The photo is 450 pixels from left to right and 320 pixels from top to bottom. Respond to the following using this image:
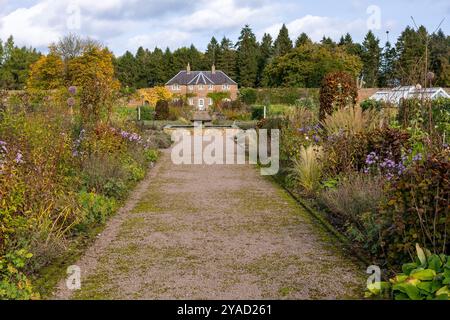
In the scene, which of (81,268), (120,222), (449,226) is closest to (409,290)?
(449,226)

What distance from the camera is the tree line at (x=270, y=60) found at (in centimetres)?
4756

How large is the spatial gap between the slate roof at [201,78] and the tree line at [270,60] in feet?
9.82

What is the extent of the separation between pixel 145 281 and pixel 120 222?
2116 millimetres

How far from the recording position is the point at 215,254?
15.0 ft

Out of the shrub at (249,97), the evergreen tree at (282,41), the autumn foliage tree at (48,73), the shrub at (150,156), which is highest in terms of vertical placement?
the evergreen tree at (282,41)

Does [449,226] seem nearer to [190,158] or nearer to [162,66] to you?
[190,158]

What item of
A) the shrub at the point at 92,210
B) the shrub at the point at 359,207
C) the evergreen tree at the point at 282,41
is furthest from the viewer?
the evergreen tree at the point at 282,41

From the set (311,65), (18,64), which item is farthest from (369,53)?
(18,64)

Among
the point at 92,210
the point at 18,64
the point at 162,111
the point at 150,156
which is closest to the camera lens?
the point at 92,210

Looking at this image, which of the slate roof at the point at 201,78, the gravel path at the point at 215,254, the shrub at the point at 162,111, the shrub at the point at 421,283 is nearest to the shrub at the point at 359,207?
the gravel path at the point at 215,254

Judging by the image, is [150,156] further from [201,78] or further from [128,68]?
[128,68]

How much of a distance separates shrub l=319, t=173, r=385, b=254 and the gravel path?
0.90 feet

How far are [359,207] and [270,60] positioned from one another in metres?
56.9

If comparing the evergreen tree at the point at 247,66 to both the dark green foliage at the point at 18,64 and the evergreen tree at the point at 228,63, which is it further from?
the dark green foliage at the point at 18,64
